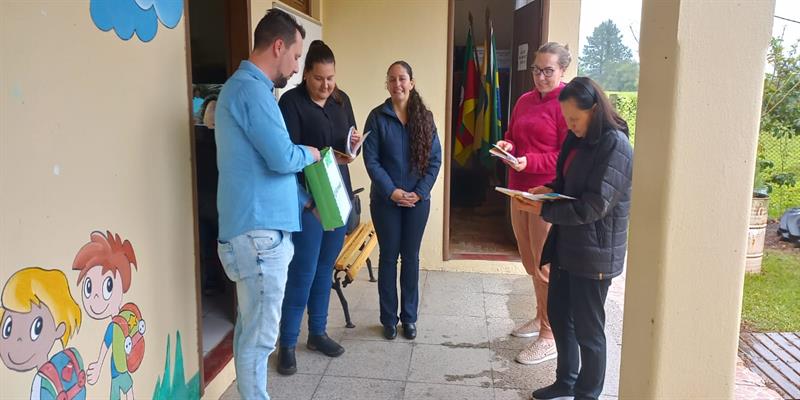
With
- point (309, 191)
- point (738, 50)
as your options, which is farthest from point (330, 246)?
point (738, 50)

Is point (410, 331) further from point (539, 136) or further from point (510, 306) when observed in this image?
point (539, 136)

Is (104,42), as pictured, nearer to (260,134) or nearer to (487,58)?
(260,134)

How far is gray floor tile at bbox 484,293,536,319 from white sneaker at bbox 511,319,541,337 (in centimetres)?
27

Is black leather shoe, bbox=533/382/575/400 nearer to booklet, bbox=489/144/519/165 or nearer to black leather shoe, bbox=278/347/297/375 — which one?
booklet, bbox=489/144/519/165

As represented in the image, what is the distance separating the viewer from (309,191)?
2340 mm

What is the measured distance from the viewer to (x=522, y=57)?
470cm

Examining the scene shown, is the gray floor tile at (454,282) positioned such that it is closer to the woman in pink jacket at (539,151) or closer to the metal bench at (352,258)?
the metal bench at (352,258)

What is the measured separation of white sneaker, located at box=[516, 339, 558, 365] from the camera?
2.90 m

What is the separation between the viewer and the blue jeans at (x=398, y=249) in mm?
3029

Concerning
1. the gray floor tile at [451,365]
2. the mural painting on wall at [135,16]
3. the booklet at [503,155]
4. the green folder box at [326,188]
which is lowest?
the gray floor tile at [451,365]

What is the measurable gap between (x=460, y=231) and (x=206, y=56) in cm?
303

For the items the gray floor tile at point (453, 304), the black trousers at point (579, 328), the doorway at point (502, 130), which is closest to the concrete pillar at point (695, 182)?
the black trousers at point (579, 328)

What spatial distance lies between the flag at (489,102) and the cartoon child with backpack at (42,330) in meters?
4.00

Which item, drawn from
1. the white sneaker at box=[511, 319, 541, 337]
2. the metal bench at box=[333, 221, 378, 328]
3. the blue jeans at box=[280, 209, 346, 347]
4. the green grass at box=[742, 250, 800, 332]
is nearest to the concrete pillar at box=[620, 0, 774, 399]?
the blue jeans at box=[280, 209, 346, 347]
